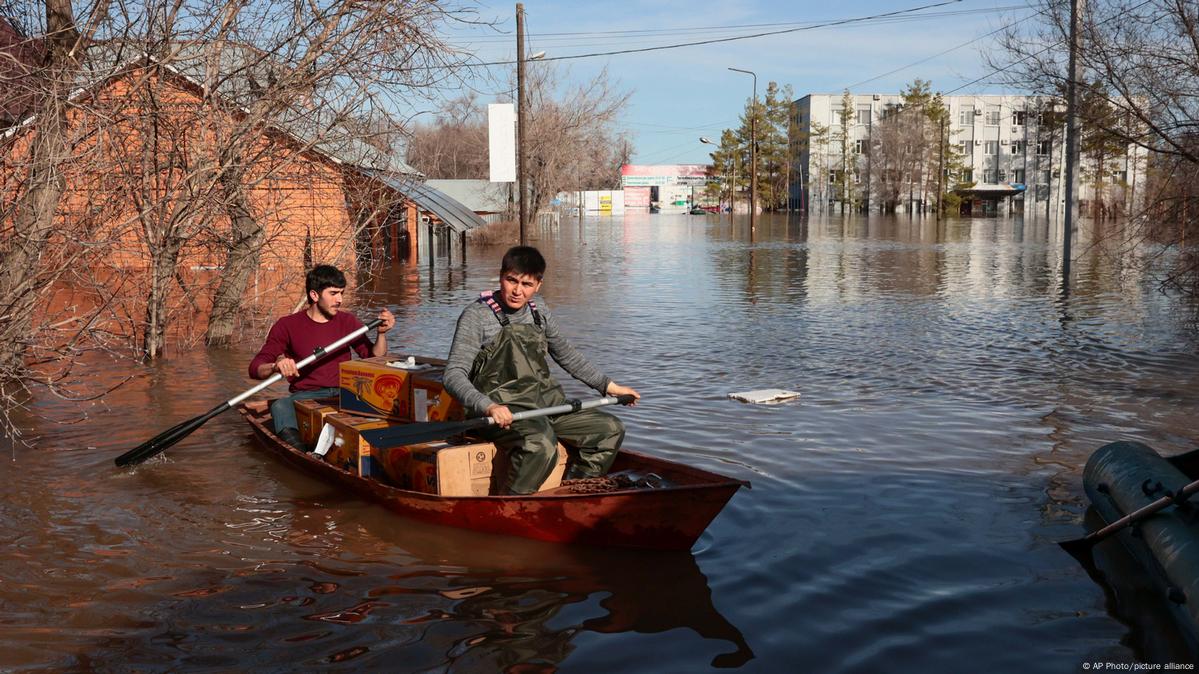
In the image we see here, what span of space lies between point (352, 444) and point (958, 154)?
10086 centimetres

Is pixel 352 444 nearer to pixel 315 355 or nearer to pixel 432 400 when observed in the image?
pixel 432 400

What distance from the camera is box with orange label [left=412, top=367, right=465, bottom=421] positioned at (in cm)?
695

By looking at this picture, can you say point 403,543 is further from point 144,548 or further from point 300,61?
point 300,61

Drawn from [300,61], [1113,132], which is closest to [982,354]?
[1113,132]

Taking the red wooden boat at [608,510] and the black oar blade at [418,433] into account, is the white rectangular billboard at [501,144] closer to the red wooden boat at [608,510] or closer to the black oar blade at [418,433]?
the black oar blade at [418,433]

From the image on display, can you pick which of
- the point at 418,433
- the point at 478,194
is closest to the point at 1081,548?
the point at 418,433

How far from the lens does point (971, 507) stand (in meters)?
7.07

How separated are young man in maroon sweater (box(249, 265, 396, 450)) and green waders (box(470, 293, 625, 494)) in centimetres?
204

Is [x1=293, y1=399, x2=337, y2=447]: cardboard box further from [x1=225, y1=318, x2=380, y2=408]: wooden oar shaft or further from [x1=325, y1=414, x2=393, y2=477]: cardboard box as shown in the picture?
[x1=225, y1=318, x2=380, y2=408]: wooden oar shaft

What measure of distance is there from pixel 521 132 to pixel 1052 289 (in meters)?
14.6

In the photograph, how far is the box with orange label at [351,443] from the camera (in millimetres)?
7285

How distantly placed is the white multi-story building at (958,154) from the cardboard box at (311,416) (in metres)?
97.3

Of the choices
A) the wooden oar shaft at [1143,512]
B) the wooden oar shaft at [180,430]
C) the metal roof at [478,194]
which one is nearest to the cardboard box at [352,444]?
the wooden oar shaft at [180,430]

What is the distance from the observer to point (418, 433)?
6496 mm
